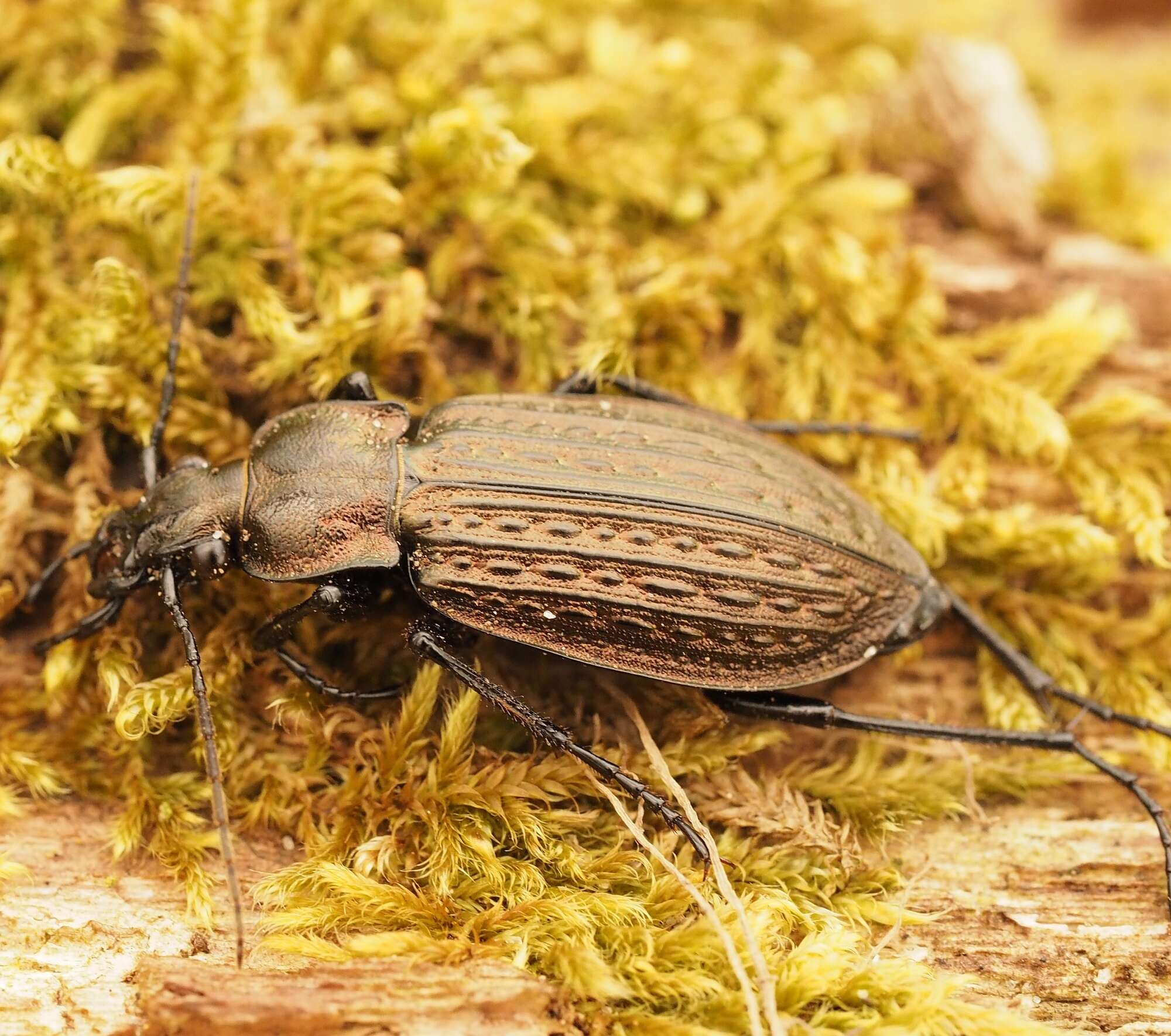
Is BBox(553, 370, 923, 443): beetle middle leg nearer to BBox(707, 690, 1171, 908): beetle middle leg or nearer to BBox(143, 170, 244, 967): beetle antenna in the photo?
BBox(707, 690, 1171, 908): beetle middle leg

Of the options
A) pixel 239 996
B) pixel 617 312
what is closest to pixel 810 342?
pixel 617 312

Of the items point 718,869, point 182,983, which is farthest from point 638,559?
point 182,983

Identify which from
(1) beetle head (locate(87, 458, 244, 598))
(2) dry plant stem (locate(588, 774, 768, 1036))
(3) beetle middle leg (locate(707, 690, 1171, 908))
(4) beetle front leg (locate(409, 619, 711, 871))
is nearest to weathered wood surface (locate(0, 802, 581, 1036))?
(2) dry plant stem (locate(588, 774, 768, 1036))

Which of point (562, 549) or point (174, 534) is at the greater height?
point (562, 549)

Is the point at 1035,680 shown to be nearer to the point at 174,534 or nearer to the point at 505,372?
the point at 505,372

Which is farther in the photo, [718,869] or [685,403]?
[685,403]

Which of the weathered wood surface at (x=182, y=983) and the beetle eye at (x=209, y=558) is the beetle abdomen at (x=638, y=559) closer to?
the beetle eye at (x=209, y=558)

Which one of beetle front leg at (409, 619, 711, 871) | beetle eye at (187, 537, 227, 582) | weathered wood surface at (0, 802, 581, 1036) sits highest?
beetle eye at (187, 537, 227, 582)
